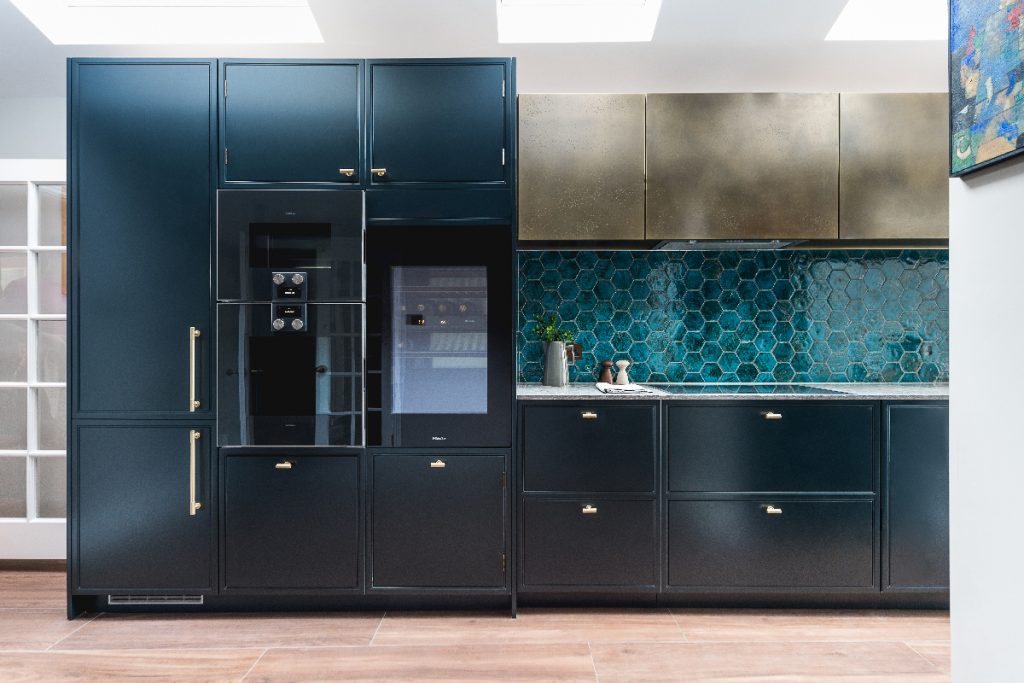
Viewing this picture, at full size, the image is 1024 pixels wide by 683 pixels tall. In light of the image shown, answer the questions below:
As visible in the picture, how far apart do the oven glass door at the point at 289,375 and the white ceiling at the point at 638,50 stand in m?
1.32

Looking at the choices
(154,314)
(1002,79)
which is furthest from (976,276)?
(154,314)

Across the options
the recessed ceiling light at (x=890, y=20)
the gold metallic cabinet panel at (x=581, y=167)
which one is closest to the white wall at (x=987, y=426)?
the gold metallic cabinet panel at (x=581, y=167)

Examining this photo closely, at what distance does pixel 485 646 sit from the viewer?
219 centimetres

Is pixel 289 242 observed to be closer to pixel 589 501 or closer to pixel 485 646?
pixel 589 501

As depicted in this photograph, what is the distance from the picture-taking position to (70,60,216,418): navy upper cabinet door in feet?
7.75

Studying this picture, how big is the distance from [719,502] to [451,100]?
195 cm

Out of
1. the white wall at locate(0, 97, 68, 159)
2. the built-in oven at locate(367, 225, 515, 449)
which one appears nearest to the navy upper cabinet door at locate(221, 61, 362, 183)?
the built-in oven at locate(367, 225, 515, 449)

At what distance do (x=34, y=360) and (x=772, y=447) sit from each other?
3.51m

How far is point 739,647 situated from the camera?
2.21 meters

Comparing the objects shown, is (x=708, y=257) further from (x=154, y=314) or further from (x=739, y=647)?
(x=154, y=314)

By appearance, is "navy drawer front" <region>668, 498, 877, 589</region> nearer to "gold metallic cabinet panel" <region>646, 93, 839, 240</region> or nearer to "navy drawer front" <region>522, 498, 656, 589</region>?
"navy drawer front" <region>522, 498, 656, 589</region>

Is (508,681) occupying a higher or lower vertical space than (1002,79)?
lower

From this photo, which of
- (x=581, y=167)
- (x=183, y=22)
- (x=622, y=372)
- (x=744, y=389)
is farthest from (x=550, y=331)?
(x=183, y=22)

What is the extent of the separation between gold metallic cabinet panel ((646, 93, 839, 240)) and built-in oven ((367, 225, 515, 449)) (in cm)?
84
